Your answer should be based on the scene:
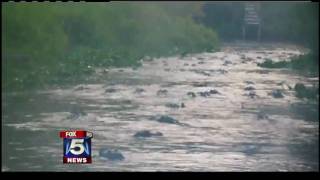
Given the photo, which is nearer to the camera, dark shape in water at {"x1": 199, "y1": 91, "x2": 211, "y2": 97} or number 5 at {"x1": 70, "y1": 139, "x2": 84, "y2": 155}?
number 5 at {"x1": 70, "y1": 139, "x2": 84, "y2": 155}

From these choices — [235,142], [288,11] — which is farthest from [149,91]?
[288,11]

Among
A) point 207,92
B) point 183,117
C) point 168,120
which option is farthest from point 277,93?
point 168,120

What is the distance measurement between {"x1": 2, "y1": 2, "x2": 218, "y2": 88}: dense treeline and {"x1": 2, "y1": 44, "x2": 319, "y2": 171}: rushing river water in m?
0.10

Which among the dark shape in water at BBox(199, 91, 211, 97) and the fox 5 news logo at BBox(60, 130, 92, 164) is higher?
the dark shape in water at BBox(199, 91, 211, 97)

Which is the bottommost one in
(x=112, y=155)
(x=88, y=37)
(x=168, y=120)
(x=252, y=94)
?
(x=112, y=155)

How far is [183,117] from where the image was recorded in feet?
20.2

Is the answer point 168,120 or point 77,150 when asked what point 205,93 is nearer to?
point 168,120

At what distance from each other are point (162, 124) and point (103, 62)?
0.61 meters

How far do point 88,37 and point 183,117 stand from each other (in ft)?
2.96

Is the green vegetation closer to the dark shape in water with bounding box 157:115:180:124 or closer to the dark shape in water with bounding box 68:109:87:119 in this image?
the dark shape in water with bounding box 157:115:180:124

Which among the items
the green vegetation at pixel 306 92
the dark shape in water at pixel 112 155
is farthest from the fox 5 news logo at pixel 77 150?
the green vegetation at pixel 306 92

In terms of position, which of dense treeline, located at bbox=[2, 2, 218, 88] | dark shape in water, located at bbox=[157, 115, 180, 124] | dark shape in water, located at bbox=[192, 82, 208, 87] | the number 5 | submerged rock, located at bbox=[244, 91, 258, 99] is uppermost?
dense treeline, located at bbox=[2, 2, 218, 88]

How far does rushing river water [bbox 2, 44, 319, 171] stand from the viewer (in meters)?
6.13

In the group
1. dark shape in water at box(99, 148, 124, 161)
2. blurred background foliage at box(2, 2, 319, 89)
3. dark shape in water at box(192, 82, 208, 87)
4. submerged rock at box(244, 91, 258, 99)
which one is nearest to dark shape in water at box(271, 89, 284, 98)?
submerged rock at box(244, 91, 258, 99)
